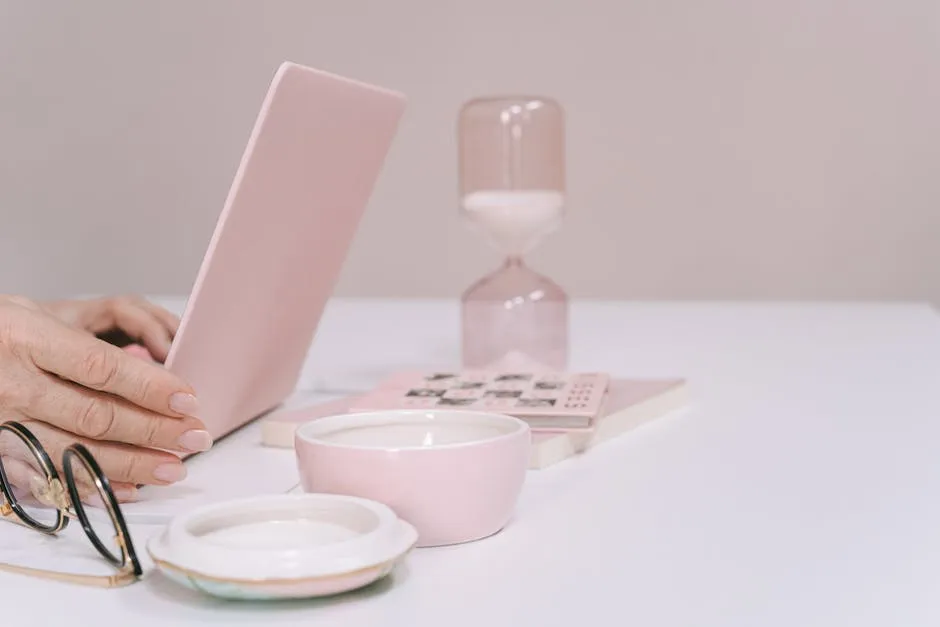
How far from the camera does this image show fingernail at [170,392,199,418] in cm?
75

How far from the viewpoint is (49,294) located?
14.3 ft

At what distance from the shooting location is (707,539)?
69 cm

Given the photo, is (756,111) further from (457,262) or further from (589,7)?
(457,262)

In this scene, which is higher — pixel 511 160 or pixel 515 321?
pixel 511 160

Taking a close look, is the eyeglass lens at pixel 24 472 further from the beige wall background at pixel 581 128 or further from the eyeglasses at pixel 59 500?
the beige wall background at pixel 581 128

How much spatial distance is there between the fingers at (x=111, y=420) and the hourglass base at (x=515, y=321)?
0.66 metres

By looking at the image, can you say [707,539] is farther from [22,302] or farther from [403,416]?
[22,302]

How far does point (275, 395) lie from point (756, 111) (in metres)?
2.90

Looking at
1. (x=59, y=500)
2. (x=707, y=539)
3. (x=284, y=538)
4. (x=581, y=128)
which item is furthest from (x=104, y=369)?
(x=581, y=128)

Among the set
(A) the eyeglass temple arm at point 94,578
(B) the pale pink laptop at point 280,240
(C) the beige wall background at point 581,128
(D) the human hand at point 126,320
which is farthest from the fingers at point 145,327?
(C) the beige wall background at point 581,128

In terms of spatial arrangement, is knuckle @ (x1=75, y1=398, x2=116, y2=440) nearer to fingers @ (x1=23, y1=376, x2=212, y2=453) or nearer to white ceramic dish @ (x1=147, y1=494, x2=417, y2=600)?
fingers @ (x1=23, y1=376, x2=212, y2=453)

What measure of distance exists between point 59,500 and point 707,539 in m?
0.37

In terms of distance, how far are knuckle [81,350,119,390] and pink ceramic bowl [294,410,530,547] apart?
13 cm

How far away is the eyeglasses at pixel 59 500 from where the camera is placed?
60cm
